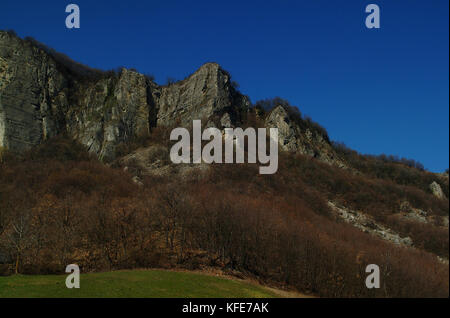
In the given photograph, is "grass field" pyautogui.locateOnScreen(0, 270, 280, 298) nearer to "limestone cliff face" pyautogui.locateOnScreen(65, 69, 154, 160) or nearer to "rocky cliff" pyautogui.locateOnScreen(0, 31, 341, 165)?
"rocky cliff" pyautogui.locateOnScreen(0, 31, 341, 165)

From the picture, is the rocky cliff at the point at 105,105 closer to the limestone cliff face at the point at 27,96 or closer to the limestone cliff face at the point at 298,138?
the limestone cliff face at the point at 27,96

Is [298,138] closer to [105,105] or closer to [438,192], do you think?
[105,105]

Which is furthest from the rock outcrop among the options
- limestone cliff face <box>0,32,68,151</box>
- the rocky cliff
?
limestone cliff face <box>0,32,68,151</box>

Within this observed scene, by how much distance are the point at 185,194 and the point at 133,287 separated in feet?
89.5

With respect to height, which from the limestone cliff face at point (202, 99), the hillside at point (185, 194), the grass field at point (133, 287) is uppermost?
the limestone cliff face at point (202, 99)

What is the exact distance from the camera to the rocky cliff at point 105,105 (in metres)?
95.2

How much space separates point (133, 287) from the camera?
2636 centimetres

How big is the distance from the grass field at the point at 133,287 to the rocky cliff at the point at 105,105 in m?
66.3

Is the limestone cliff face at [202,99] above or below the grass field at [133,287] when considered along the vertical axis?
above

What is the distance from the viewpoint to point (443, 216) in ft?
85.6

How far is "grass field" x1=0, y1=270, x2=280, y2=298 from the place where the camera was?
79.6ft

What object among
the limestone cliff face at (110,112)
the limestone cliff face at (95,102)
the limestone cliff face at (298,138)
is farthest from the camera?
the limestone cliff face at (298,138)

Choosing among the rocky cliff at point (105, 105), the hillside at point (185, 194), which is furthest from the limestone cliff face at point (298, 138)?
the hillside at point (185, 194)
